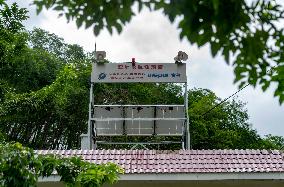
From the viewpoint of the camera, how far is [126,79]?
1220cm

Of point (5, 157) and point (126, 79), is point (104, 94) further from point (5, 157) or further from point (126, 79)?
point (5, 157)

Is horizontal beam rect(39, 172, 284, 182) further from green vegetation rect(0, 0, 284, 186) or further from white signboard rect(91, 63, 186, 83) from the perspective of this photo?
white signboard rect(91, 63, 186, 83)

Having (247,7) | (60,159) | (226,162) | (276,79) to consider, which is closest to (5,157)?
(60,159)

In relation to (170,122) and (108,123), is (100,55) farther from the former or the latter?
(170,122)

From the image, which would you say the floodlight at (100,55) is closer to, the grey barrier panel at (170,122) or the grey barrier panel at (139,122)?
the grey barrier panel at (139,122)

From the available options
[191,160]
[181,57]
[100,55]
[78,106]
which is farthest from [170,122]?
[78,106]

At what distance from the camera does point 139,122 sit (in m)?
12.4

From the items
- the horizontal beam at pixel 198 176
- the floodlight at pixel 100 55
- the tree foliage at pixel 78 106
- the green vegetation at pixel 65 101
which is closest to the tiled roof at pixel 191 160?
the horizontal beam at pixel 198 176

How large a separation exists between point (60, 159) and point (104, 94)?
74.6 ft

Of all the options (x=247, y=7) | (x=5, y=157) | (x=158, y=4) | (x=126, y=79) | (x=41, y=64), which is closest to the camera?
(x=158, y=4)

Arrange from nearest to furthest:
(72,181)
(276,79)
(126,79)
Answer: (276,79) → (72,181) → (126,79)

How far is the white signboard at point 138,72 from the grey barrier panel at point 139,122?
671 mm

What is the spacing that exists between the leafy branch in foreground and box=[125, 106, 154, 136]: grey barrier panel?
5.83 meters

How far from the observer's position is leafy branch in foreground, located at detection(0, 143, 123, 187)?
211 inches
